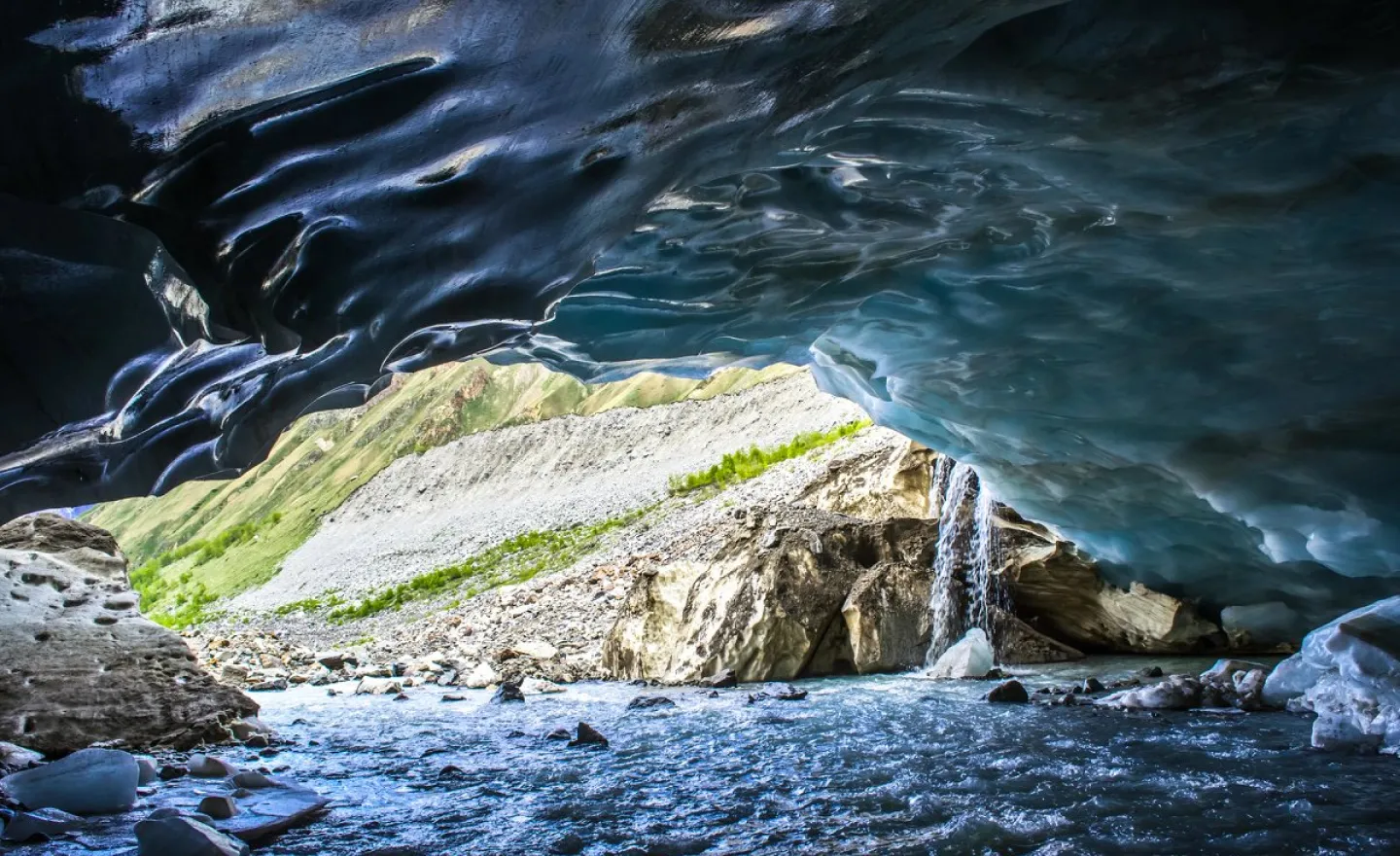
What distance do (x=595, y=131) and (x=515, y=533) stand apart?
54.3 m

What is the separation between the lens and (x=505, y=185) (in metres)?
4.63

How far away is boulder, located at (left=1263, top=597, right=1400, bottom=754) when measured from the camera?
18.1 feet

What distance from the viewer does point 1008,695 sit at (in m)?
8.66

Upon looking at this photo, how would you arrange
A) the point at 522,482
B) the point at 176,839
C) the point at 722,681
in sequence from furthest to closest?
the point at 522,482 → the point at 722,681 → the point at 176,839

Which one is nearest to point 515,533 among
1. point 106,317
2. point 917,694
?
point 917,694

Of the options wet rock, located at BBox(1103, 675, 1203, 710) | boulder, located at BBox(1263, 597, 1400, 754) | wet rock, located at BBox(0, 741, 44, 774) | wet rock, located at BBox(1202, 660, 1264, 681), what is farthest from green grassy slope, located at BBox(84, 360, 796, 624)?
wet rock, located at BBox(0, 741, 44, 774)

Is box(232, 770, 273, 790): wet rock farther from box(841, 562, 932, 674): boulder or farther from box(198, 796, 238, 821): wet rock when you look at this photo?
box(841, 562, 932, 674): boulder

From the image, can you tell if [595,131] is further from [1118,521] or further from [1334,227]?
[1118,521]

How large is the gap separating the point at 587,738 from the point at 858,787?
334 centimetres

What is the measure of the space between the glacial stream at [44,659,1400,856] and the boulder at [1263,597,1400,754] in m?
0.26

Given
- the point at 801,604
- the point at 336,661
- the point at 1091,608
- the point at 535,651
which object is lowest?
the point at 336,661

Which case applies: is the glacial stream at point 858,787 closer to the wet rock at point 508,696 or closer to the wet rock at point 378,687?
the wet rock at point 508,696

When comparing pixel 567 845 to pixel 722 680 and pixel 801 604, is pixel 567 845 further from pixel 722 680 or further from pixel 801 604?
pixel 801 604

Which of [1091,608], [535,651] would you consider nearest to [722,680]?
[1091,608]
